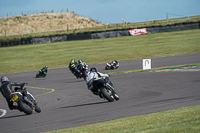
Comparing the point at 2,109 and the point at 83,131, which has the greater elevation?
the point at 83,131

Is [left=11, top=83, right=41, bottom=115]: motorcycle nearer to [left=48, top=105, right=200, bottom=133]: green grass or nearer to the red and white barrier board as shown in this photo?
[left=48, top=105, right=200, bottom=133]: green grass

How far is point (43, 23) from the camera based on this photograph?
10975 centimetres

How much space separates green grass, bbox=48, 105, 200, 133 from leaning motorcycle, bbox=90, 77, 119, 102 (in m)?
3.21

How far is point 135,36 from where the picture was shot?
153ft

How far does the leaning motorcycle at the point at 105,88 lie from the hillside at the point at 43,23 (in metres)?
91.7

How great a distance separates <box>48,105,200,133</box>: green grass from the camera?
20.4 ft

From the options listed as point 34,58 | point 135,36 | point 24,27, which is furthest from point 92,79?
point 24,27

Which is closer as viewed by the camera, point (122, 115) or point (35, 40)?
point (122, 115)

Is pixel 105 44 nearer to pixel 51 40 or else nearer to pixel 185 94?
pixel 51 40

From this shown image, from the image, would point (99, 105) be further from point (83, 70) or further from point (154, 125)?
point (83, 70)

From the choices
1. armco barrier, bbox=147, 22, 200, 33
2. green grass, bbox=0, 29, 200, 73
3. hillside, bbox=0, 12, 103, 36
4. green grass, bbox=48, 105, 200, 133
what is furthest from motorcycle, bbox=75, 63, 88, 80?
hillside, bbox=0, 12, 103, 36

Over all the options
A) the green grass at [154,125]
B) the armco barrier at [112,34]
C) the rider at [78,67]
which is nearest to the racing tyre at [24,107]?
the green grass at [154,125]

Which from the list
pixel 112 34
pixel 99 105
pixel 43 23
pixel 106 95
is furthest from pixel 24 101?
pixel 43 23

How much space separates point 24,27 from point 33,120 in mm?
98935
